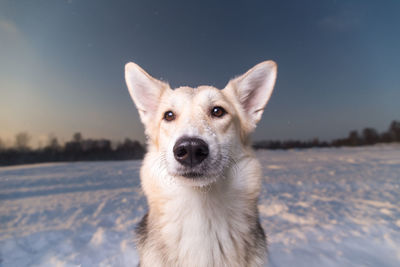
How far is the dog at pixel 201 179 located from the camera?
6.93 feet

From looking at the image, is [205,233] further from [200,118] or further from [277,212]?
[277,212]

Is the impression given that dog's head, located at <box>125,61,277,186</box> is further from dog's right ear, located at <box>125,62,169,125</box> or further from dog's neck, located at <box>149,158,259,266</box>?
dog's neck, located at <box>149,158,259,266</box>

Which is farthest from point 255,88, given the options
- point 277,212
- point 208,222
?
point 277,212

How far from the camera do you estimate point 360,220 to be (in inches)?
232

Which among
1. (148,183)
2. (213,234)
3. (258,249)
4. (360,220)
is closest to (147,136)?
(148,183)

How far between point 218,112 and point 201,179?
3.34 ft

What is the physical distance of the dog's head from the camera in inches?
80.1

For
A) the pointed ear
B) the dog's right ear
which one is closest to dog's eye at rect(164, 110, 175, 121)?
the dog's right ear

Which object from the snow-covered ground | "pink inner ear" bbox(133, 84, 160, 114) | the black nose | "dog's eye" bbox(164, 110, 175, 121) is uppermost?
"pink inner ear" bbox(133, 84, 160, 114)

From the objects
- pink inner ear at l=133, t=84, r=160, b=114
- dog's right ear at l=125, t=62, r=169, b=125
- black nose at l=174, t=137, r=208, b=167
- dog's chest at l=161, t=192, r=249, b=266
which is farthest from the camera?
pink inner ear at l=133, t=84, r=160, b=114

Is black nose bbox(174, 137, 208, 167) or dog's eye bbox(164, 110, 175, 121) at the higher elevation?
dog's eye bbox(164, 110, 175, 121)

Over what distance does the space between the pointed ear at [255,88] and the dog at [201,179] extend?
0.04ft

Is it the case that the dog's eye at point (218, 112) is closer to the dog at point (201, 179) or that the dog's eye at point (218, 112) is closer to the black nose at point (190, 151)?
the dog at point (201, 179)

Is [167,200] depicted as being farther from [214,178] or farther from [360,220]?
[360,220]
